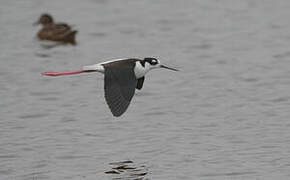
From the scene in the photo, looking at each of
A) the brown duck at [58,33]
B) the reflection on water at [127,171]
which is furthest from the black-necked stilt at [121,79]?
the brown duck at [58,33]

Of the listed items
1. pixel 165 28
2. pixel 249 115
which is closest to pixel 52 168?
pixel 249 115

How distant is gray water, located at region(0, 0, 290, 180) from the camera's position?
34.4 feet

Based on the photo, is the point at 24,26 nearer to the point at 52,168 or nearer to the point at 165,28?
the point at 165,28

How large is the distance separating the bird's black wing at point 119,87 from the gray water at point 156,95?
86 centimetres

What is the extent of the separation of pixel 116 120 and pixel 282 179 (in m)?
3.55

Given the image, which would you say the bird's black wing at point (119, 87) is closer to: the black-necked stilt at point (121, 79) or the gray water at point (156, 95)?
the black-necked stilt at point (121, 79)

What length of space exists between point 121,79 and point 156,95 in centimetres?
378

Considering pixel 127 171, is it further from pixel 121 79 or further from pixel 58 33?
pixel 58 33

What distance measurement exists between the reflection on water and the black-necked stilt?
804mm

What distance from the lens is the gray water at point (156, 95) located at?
10492 millimetres

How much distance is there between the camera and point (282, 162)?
404 inches

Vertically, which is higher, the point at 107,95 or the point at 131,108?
the point at 107,95

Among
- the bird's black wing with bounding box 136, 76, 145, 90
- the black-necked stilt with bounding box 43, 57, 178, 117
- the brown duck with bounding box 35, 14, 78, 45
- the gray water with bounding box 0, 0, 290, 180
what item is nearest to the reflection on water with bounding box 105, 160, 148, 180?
the gray water with bounding box 0, 0, 290, 180

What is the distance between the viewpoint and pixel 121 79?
10289mm
